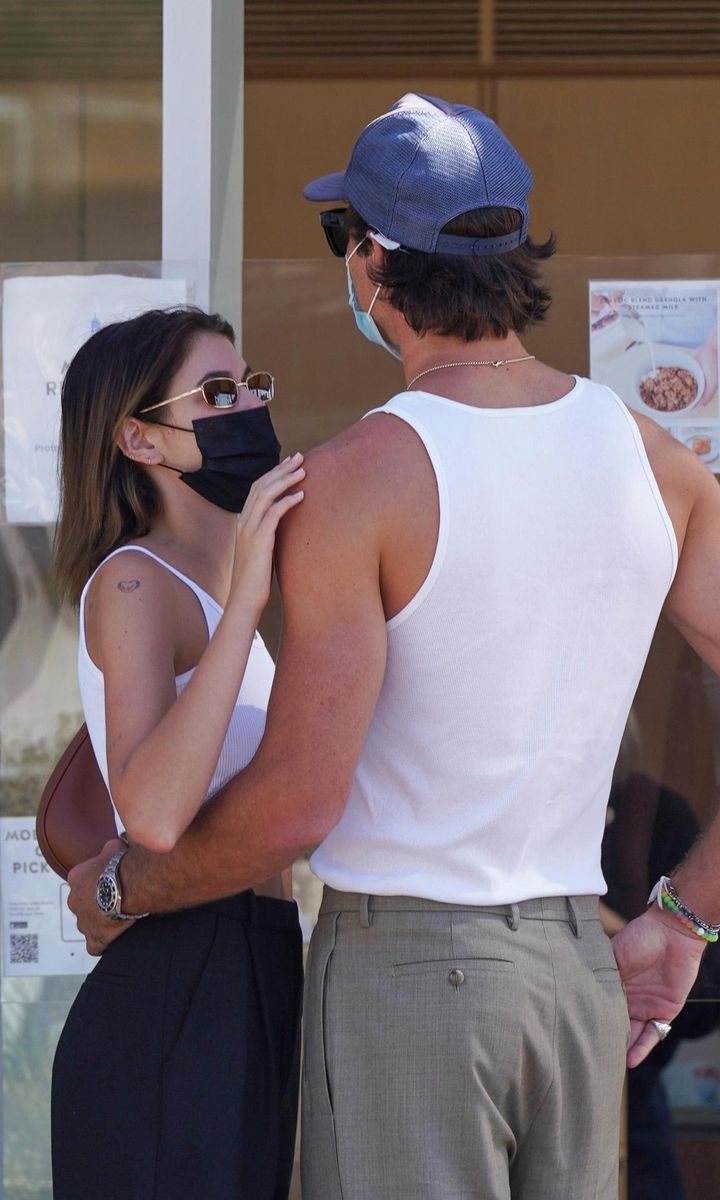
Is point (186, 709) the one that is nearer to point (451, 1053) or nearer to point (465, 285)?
point (451, 1053)

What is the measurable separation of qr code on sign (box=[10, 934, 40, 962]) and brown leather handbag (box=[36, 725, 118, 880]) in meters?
1.01

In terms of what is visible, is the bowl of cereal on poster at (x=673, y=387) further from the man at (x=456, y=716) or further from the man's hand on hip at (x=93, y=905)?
the man's hand on hip at (x=93, y=905)

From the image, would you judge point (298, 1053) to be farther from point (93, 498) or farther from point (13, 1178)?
point (13, 1178)

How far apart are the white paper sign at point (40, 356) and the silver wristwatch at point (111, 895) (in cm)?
131

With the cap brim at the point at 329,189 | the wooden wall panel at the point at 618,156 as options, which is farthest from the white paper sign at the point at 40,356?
the wooden wall panel at the point at 618,156

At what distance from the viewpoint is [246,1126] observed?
1832 mm

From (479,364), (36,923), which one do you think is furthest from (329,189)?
(36,923)

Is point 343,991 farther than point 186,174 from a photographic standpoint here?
No

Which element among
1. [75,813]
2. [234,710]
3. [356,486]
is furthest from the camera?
[75,813]

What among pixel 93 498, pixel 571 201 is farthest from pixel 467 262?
pixel 571 201

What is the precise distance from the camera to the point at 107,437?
218cm

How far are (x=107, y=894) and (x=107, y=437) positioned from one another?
2.29 feet

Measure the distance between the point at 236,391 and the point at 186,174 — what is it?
1033mm

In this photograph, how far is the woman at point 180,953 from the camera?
1699 millimetres
